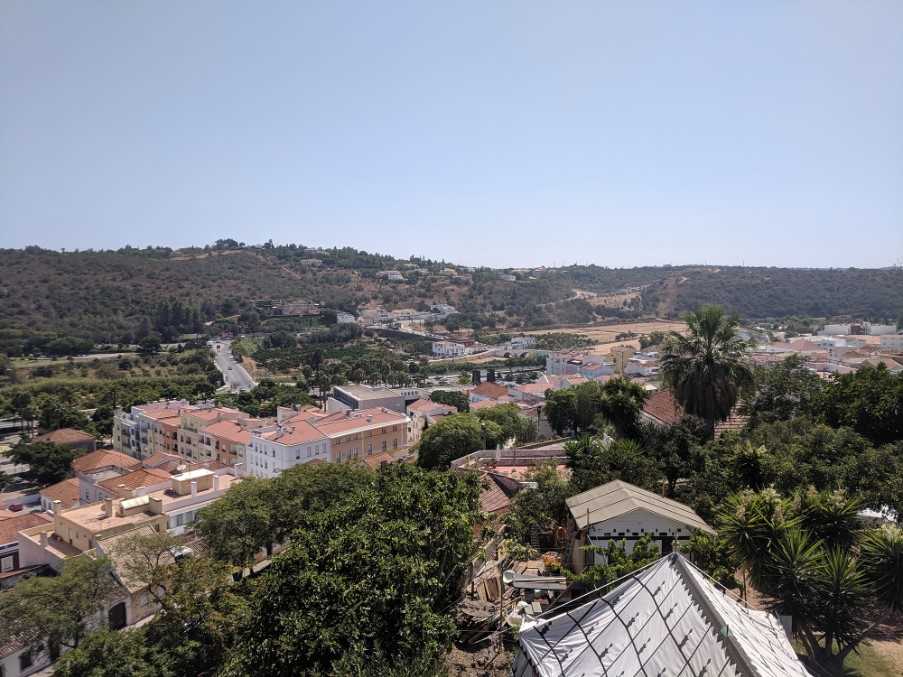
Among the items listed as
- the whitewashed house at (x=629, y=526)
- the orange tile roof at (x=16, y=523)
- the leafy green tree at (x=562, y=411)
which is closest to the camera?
the whitewashed house at (x=629, y=526)

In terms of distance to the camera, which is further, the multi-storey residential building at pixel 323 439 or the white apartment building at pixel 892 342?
the white apartment building at pixel 892 342

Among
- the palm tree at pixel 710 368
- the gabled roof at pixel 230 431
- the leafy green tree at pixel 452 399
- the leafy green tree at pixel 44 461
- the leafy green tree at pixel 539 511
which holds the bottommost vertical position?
the leafy green tree at pixel 44 461

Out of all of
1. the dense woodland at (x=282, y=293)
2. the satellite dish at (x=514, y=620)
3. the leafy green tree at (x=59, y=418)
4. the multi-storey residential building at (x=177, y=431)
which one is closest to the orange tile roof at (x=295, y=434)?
the multi-storey residential building at (x=177, y=431)

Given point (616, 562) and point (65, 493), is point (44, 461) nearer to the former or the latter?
point (65, 493)

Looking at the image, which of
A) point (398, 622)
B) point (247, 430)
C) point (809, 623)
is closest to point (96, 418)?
point (247, 430)

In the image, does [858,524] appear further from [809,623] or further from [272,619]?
[272,619]

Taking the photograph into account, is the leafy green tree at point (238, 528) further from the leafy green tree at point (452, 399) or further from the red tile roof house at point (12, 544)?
the leafy green tree at point (452, 399)
